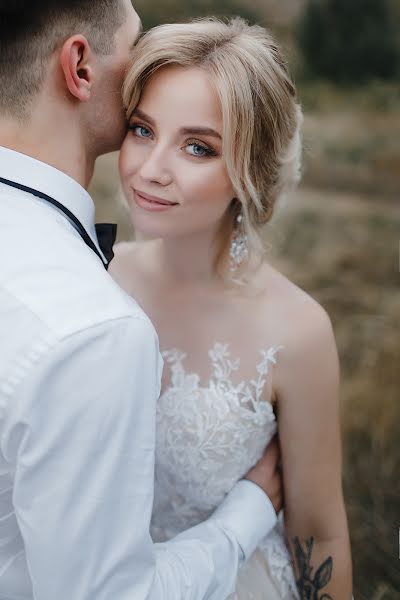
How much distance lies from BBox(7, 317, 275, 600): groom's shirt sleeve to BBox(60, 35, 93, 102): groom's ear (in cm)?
58

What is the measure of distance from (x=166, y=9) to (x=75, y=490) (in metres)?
5.30

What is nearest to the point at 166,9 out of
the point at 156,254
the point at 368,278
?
the point at 368,278

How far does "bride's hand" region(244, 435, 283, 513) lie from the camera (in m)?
2.12

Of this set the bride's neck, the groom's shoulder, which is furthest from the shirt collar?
the bride's neck

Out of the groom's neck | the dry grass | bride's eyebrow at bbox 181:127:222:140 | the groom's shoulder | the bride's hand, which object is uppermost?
the groom's neck

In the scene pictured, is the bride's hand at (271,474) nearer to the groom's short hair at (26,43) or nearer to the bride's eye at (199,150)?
the bride's eye at (199,150)

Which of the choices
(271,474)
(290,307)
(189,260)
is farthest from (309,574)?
(189,260)

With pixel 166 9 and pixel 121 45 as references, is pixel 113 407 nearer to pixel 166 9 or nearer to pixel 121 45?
pixel 121 45

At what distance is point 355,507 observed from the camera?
11.2ft

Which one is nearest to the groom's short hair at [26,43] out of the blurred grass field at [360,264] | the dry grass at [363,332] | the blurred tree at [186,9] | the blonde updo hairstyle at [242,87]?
the blonde updo hairstyle at [242,87]

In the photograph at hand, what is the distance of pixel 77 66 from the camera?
156 centimetres

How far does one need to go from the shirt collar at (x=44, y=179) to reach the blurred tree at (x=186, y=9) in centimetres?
462

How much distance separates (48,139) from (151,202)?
356mm

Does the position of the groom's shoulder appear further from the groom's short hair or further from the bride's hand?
the bride's hand
